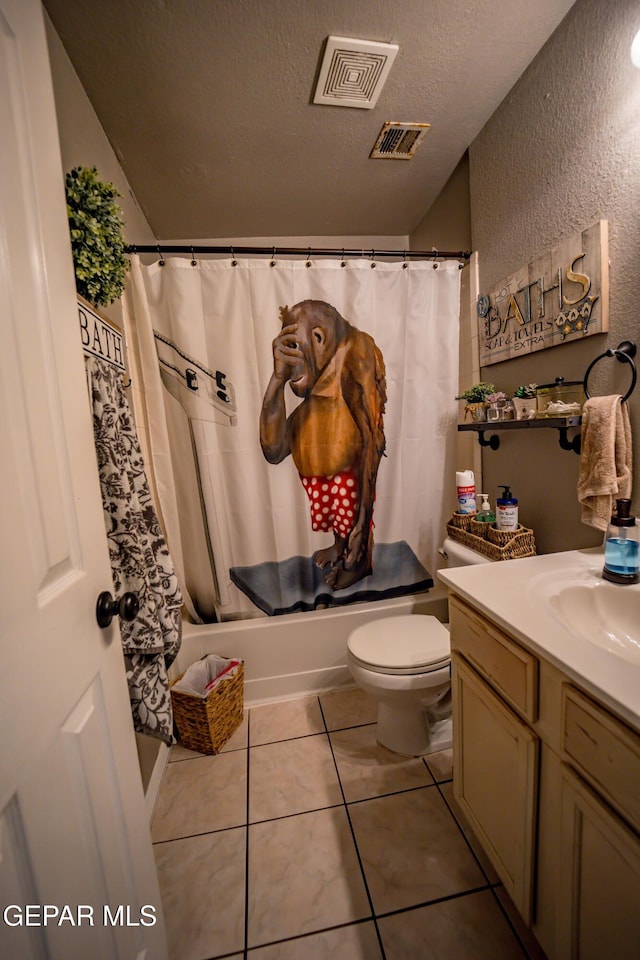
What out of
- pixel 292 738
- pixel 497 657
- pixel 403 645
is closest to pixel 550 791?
pixel 497 657

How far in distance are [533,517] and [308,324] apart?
120cm

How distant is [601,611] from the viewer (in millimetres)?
902

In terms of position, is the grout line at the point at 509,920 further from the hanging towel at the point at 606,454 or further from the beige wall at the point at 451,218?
the beige wall at the point at 451,218

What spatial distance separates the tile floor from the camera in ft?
2.98

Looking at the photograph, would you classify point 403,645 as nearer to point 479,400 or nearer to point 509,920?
point 509,920

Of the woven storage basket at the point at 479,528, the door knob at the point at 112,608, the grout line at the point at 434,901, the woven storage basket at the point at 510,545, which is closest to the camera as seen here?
the door knob at the point at 112,608

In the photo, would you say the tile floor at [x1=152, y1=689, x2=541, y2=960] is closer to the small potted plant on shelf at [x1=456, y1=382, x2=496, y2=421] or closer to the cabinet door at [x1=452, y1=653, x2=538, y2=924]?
the cabinet door at [x1=452, y1=653, x2=538, y2=924]

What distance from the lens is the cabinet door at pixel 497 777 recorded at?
759mm

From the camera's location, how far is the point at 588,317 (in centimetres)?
108

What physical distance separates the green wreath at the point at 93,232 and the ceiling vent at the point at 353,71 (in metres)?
0.88

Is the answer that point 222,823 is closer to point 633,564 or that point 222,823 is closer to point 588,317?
point 633,564

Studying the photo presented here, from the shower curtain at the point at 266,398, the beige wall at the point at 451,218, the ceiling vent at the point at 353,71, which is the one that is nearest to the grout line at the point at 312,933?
the shower curtain at the point at 266,398

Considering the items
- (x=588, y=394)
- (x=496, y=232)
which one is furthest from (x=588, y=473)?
(x=496, y=232)

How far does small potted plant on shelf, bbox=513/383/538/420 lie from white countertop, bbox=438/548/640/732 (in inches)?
18.3
